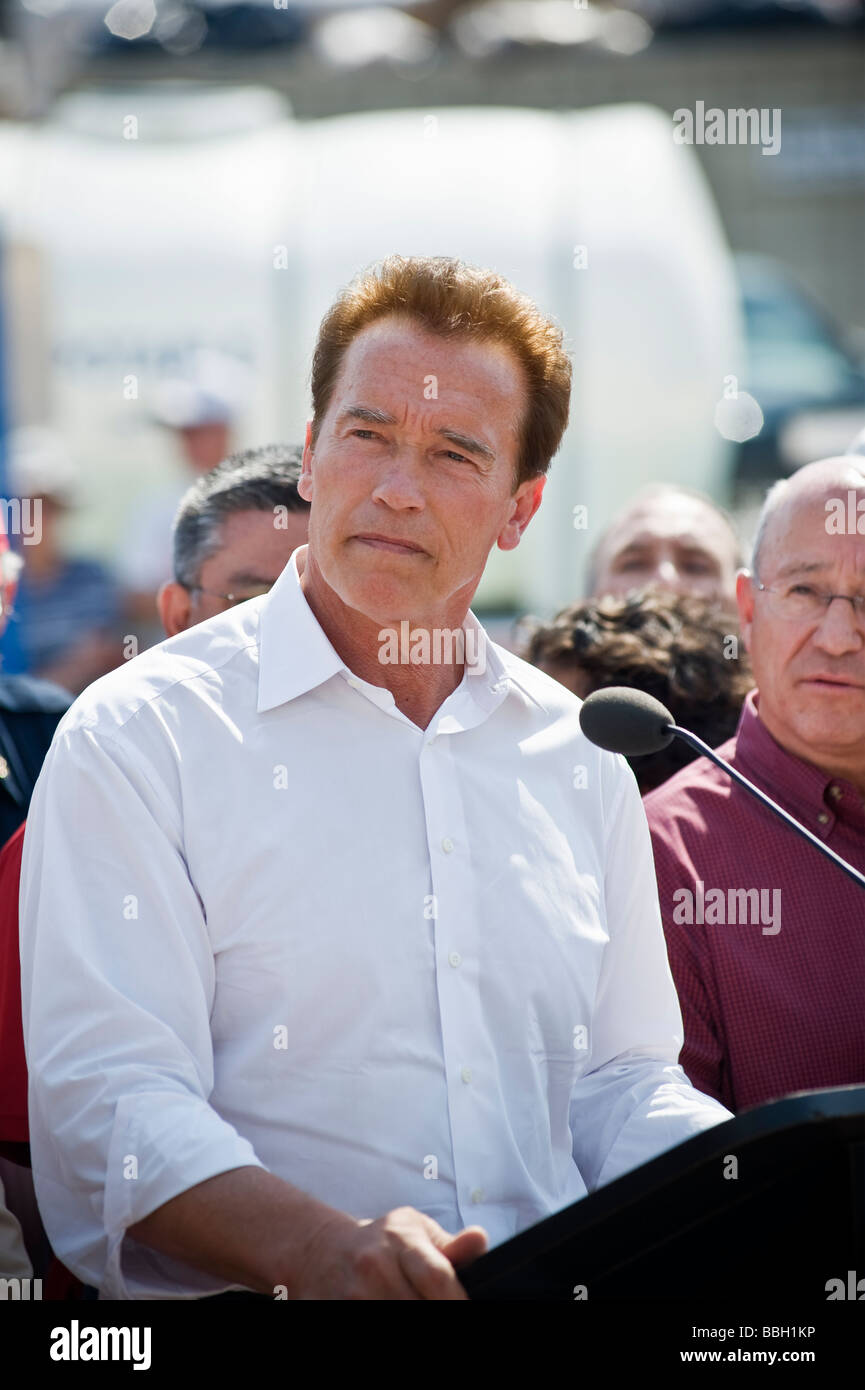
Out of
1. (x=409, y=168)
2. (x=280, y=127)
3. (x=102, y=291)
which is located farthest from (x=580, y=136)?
(x=102, y=291)

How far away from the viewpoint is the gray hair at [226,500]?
10.5ft

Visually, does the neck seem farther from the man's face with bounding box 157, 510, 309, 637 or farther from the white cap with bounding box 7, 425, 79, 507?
the white cap with bounding box 7, 425, 79, 507

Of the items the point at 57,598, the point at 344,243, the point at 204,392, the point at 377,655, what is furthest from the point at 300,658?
the point at 344,243

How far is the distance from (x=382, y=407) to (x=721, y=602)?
1.81 m

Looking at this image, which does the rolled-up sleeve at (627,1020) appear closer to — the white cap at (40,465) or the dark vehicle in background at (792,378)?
the white cap at (40,465)

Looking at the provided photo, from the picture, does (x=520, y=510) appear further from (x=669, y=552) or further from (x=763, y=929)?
(x=669, y=552)

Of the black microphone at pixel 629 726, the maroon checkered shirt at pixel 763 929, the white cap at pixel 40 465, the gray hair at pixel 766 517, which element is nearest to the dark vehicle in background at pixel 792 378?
the white cap at pixel 40 465

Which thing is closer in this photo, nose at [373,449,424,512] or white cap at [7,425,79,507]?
nose at [373,449,424,512]

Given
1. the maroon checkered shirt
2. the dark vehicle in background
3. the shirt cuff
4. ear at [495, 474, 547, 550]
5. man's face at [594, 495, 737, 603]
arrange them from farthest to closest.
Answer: the dark vehicle in background < man's face at [594, 495, 737, 603] < the maroon checkered shirt < ear at [495, 474, 547, 550] < the shirt cuff

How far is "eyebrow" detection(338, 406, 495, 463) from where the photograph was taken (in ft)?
7.22

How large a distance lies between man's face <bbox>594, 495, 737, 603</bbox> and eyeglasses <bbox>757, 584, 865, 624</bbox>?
1.00m

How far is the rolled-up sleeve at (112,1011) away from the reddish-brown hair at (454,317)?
2.11ft

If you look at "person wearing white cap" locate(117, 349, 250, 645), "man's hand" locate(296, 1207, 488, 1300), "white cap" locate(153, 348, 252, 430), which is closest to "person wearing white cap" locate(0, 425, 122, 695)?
"person wearing white cap" locate(117, 349, 250, 645)

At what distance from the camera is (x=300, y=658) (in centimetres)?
218
